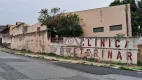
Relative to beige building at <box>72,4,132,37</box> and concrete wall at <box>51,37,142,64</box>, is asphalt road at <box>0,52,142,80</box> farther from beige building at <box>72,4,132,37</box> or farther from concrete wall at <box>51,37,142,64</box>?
beige building at <box>72,4,132,37</box>

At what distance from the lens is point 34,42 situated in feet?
110

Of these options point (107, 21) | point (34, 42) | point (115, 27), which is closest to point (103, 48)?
point (115, 27)

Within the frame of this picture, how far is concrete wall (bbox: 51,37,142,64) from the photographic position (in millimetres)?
20562

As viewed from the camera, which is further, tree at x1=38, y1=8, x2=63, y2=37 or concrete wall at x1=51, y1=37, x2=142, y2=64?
tree at x1=38, y1=8, x2=63, y2=37

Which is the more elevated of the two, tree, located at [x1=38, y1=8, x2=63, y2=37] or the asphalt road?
tree, located at [x1=38, y1=8, x2=63, y2=37]

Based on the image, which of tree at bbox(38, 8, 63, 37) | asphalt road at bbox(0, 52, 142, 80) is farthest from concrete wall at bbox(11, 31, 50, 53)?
asphalt road at bbox(0, 52, 142, 80)

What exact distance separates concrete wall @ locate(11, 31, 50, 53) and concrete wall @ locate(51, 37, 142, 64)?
12.5ft

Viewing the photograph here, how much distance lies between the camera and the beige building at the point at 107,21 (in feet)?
98.8

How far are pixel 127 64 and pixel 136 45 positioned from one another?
1.67 meters

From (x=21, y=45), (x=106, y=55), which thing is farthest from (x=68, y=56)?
(x=21, y=45)

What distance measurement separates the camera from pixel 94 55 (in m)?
23.1

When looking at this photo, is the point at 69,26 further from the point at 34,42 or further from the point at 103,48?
the point at 103,48

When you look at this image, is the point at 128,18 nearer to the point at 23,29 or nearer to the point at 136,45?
the point at 136,45

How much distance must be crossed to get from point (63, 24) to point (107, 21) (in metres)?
5.48
